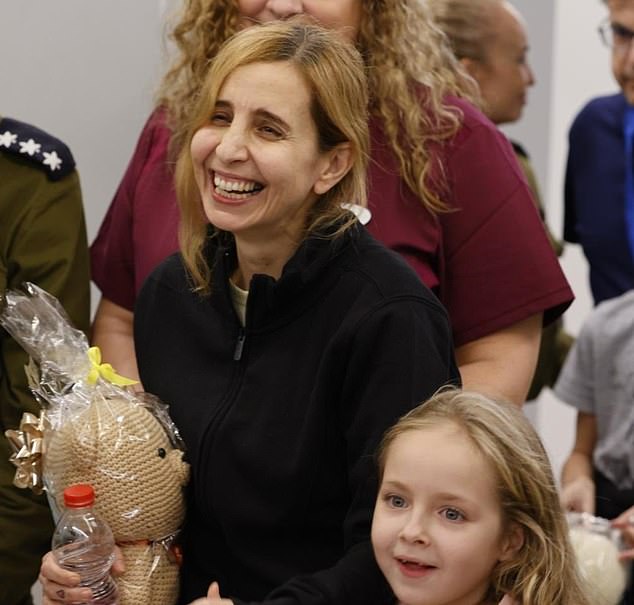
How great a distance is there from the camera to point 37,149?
203 cm

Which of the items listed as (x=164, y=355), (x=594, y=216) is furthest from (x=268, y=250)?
(x=594, y=216)

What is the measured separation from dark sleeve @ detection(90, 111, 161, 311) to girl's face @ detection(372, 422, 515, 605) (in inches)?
31.7

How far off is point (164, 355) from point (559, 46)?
8.95 ft

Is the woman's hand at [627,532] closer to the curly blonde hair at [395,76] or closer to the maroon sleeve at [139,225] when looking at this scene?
the curly blonde hair at [395,76]

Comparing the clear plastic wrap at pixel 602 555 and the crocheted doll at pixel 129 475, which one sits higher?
the crocheted doll at pixel 129 475

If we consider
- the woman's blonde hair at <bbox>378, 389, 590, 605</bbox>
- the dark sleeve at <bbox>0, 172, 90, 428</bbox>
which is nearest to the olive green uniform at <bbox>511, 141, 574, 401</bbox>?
the dark sleeve at <bbox>0, 172, 90, 428</bbox>

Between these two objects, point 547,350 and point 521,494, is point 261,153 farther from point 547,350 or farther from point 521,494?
point 547,350

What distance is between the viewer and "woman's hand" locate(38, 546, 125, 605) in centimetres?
158

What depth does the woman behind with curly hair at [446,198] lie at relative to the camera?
193 centimetres

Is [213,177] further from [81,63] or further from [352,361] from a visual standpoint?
[81,63]

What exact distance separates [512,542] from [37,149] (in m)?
1.00

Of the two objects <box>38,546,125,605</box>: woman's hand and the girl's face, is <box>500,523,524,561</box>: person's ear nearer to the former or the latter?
the girl's face

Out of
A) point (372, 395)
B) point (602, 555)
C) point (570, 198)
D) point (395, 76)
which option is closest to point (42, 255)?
point (395, 76)

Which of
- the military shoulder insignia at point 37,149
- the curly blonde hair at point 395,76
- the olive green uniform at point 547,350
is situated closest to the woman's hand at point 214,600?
the curly blonde hair at point 395,76
